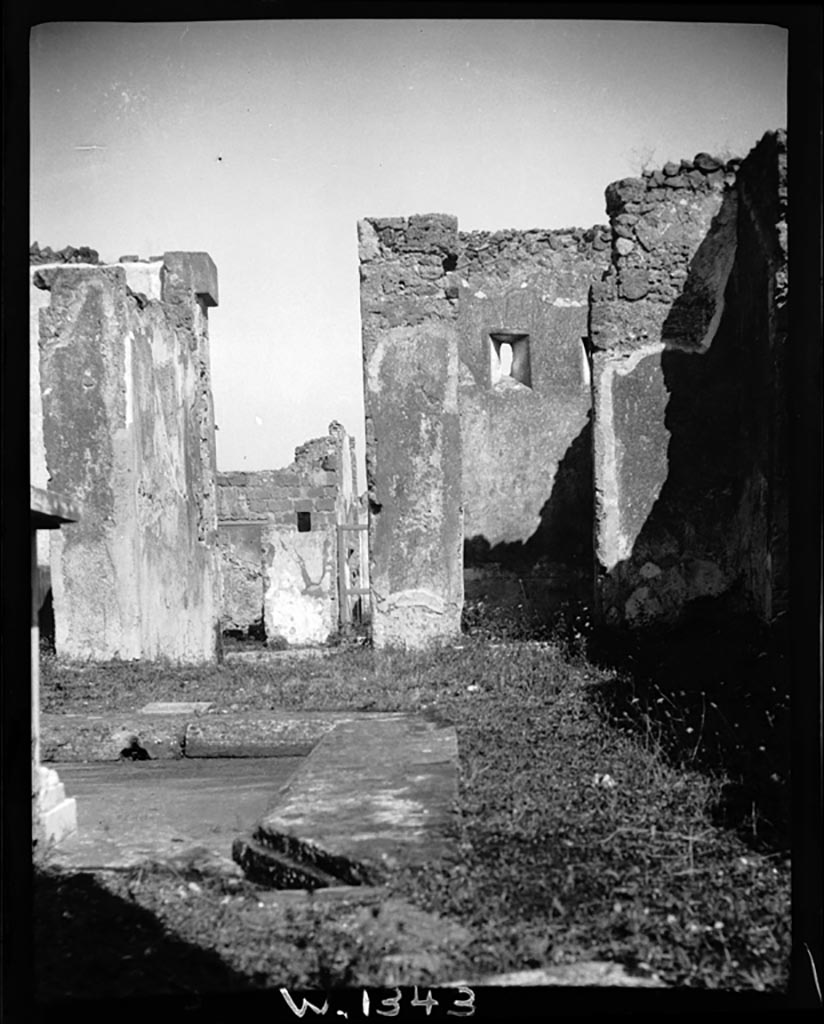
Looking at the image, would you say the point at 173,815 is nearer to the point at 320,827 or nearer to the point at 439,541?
the point at 320,827

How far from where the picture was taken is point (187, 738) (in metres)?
5.92

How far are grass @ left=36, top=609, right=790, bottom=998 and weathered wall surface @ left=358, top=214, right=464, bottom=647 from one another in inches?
151

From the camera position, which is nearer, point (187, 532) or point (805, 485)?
point (805, 485)

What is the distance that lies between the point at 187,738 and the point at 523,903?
3.36 m

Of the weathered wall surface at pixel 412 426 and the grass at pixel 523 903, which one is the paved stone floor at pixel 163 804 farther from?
the weathered wall surface at pixel 412 426

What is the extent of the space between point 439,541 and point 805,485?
6.31m

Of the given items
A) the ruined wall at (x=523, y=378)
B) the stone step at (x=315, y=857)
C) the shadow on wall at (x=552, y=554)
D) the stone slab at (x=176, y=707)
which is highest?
the ruined wall at (x=523, y=378)

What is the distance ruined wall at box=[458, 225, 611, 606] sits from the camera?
44.8 feet

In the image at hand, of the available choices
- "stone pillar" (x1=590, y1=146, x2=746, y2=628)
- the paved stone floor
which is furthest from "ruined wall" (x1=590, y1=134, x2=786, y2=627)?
the paved stone floor

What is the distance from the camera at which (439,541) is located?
8.77m

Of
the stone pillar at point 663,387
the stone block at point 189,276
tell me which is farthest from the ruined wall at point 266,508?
the stone pillar at point 663,387

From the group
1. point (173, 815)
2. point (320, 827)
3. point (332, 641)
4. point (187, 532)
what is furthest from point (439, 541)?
point (320, 827)

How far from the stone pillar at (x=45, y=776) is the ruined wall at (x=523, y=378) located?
980 cm

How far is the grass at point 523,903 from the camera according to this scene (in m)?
2.66
